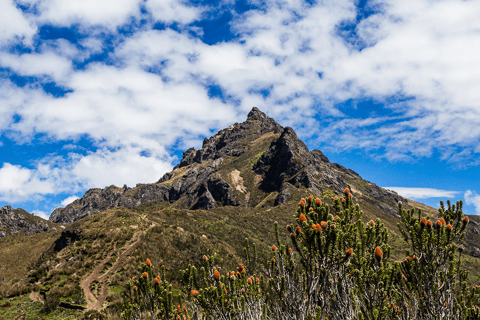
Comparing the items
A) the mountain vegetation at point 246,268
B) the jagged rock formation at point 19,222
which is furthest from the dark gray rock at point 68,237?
the jagged rock formation at point 19,222

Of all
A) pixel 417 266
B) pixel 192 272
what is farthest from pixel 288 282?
pixel 417 266

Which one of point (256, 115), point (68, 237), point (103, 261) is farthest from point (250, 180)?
point (103, 261)

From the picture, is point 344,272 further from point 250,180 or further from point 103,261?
point 250,180

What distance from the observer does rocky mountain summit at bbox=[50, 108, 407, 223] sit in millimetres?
98750

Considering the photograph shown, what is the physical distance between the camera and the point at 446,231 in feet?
13.3

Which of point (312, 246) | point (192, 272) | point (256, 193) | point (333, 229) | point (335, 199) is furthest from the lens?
point (256, 193)

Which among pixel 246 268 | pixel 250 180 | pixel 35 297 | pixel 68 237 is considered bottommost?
pixel 35 297

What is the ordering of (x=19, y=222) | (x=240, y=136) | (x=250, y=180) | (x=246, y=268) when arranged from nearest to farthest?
1. (x=246, y=268)
2. (x=19, y=222)
3. (x=250, y=180)
4. (x=240, y=136)

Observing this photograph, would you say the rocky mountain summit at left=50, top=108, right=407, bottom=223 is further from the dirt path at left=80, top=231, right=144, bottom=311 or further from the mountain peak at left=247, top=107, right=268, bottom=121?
the dirt path at left=80, top=231, right=144, bottom=311

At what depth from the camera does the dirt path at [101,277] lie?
15.1 m

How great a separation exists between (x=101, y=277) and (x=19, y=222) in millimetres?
95096

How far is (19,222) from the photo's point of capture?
82750mm

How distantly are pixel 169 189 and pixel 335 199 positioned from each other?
551 feet

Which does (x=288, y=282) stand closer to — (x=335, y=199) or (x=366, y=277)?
(x=366, y=277)
